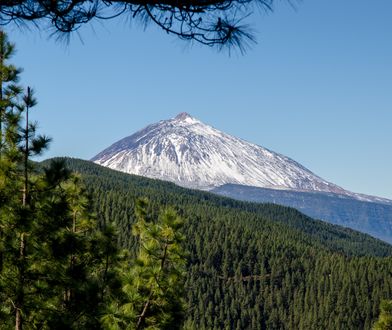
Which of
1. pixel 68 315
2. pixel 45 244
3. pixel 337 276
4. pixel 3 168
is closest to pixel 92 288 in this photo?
pixel 68 315

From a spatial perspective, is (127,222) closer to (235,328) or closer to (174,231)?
(235,328)

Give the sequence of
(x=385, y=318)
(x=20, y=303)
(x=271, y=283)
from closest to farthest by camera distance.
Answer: (x=20, y=303) → (x=385, y=318) → (x=271, y=283)

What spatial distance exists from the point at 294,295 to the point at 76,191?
164m

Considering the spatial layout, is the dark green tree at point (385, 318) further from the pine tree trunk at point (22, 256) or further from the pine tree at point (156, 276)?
the pine tree trunk at point (22, 256)

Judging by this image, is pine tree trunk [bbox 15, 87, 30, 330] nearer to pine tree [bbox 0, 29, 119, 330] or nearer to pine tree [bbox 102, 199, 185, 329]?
pine tree [bbox 0, 29, 119, 330]

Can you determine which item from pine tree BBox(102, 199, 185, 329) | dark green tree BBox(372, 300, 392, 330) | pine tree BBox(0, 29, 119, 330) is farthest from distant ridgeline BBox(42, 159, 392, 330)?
pine tree BBox(0, 29, 119, 330)

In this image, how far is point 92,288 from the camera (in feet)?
40.1

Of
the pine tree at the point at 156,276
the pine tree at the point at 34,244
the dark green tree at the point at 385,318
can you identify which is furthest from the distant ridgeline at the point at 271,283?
the pine tree at the point at 34,244

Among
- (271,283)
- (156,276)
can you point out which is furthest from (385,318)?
(271,283)

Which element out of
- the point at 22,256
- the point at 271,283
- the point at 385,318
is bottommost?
the point at 271,283

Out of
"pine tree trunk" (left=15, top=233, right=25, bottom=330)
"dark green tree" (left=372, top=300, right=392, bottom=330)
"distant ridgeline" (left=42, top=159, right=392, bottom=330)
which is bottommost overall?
"distant ridgeline" (left=42, top=159, right=392, bottom=330)

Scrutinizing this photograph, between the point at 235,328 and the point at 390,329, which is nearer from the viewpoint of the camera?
the point at 390,329

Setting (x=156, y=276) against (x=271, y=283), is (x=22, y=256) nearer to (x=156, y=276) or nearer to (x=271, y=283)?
(x=156, y=276)

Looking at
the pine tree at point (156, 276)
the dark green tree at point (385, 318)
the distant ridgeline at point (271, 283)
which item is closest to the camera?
the pine tree at point (156, 276)
